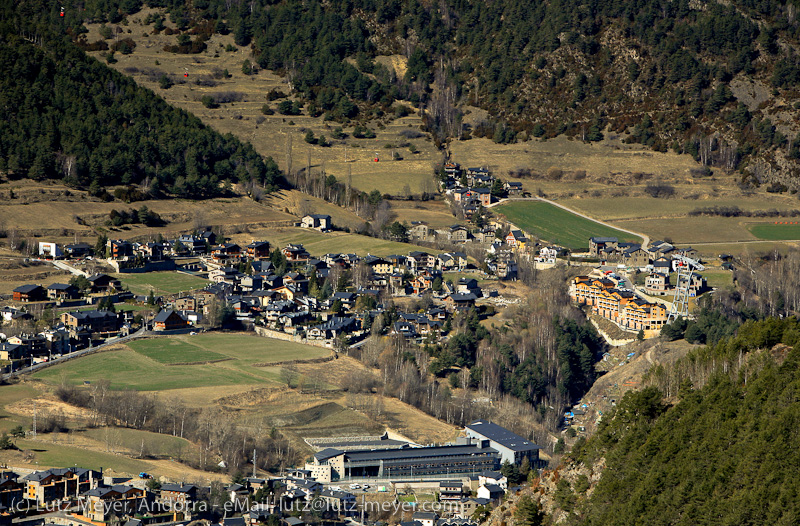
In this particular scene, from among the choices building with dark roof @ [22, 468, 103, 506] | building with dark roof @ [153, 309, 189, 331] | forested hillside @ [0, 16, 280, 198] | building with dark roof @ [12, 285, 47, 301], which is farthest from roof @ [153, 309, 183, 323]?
building with dark roof @ [22, 468, 103, 506]

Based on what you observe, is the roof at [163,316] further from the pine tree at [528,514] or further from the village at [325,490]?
the pine tree at [528,514]

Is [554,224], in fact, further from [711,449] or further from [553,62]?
[711,449]

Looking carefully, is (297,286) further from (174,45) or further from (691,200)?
(174,45)

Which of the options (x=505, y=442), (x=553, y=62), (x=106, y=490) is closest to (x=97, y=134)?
(x=553, y=62)

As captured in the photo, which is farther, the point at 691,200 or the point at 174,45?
the point at 174,45

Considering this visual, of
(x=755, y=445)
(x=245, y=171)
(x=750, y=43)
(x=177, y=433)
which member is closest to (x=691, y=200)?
(x=750, y=43)

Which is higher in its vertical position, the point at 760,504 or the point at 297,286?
the point at 760,504

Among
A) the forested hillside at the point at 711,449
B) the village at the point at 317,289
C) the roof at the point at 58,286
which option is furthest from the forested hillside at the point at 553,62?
the forested hillside at the point at 711,449
